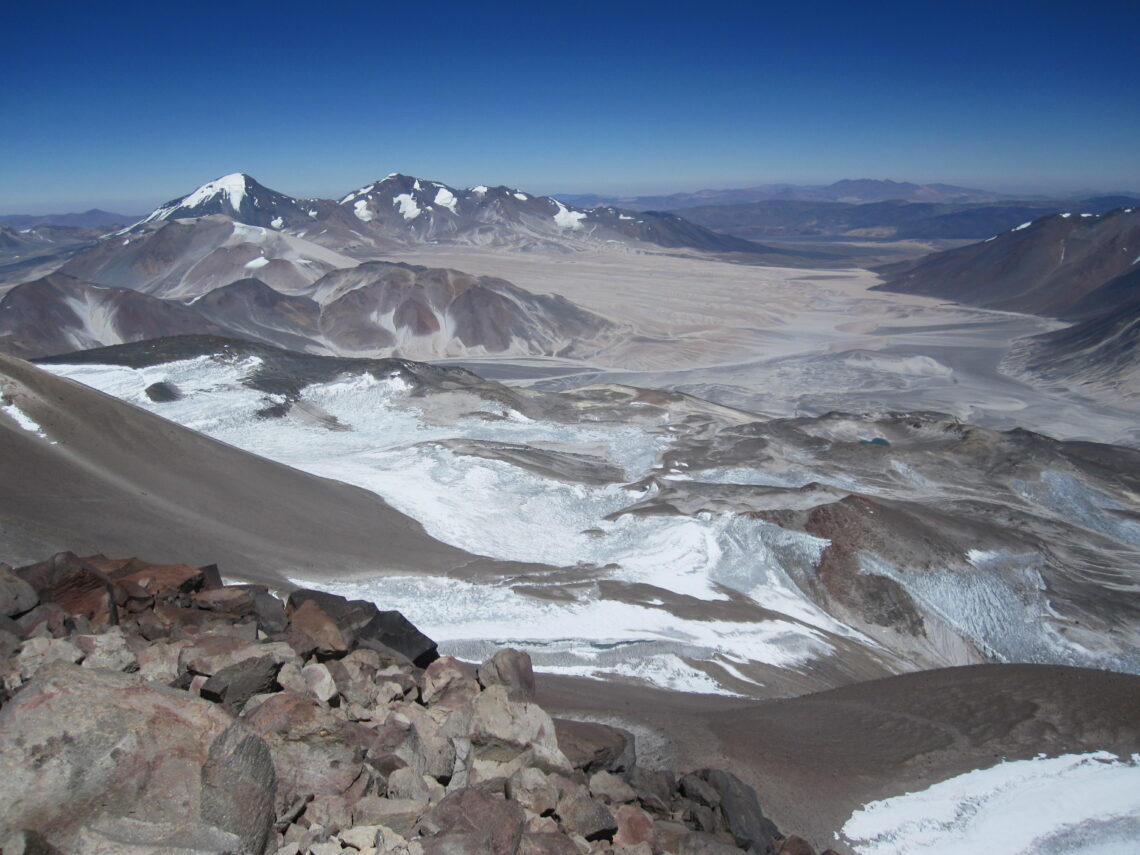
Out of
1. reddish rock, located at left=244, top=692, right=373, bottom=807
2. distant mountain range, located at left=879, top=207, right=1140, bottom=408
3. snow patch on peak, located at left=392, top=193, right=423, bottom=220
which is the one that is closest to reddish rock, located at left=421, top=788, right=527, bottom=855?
reddish rock, located at left=244, top=692, right=373, bottom=807

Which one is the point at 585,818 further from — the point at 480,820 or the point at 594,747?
the point at 594,747

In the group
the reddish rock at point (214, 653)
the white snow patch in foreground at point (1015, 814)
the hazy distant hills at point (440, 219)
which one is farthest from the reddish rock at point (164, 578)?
the hazy distant hills at point (440, 219)

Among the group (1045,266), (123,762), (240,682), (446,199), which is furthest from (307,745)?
(446,199)

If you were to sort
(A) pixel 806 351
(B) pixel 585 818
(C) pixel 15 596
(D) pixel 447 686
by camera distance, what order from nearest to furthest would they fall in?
(B) pixel 585 818
(C) pixel 15 596
(D) pixel 447 686
(A) pixel 806 351

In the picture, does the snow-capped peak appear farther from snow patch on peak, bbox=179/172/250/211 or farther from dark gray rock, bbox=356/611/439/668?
dark gray rock, bbox=356/611/439/668

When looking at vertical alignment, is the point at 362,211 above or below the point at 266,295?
above

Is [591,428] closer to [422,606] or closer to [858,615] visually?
[858,615]
